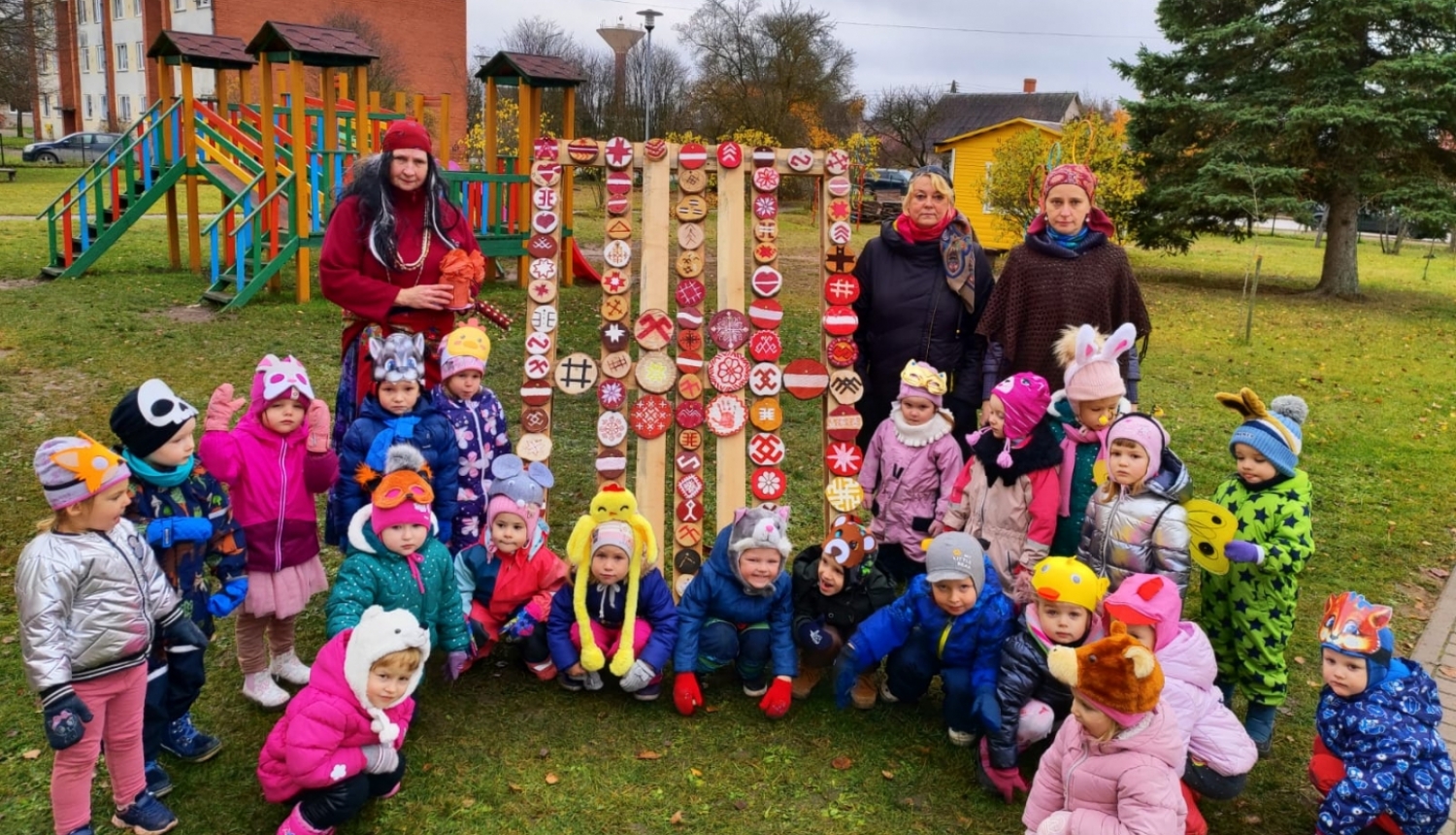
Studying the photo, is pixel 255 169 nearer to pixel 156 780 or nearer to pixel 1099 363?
pixel 156 780

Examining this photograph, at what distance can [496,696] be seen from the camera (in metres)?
3.86

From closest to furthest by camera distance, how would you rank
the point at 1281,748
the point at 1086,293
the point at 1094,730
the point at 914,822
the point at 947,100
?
the point at 1094,730, the point at 914,822, the point at 1281,748, the point at 1086,293, the point at 947,100

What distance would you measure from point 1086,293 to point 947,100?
4262 cm

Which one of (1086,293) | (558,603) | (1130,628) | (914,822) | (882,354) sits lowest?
(914,822)

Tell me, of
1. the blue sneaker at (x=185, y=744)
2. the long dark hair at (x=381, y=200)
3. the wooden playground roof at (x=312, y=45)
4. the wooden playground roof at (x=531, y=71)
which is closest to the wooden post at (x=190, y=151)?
the wooden playground roof at (x=312, y=45)

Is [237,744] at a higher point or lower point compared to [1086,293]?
lower

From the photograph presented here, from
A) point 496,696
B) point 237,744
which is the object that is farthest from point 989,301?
point 237,744

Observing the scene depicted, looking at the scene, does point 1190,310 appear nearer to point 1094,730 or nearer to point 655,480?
point 655,480

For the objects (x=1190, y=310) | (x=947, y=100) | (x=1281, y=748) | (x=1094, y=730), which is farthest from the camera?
(x=947, y=100)

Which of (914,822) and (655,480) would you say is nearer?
(914,822)

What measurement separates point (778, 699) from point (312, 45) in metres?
9.74

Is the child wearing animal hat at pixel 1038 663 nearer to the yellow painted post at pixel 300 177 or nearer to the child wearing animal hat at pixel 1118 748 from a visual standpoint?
the child wearing animal hat at pixel 1118 748

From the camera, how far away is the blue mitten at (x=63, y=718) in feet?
→ 8.41

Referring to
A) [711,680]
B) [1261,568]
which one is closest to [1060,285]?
[1261,568]
